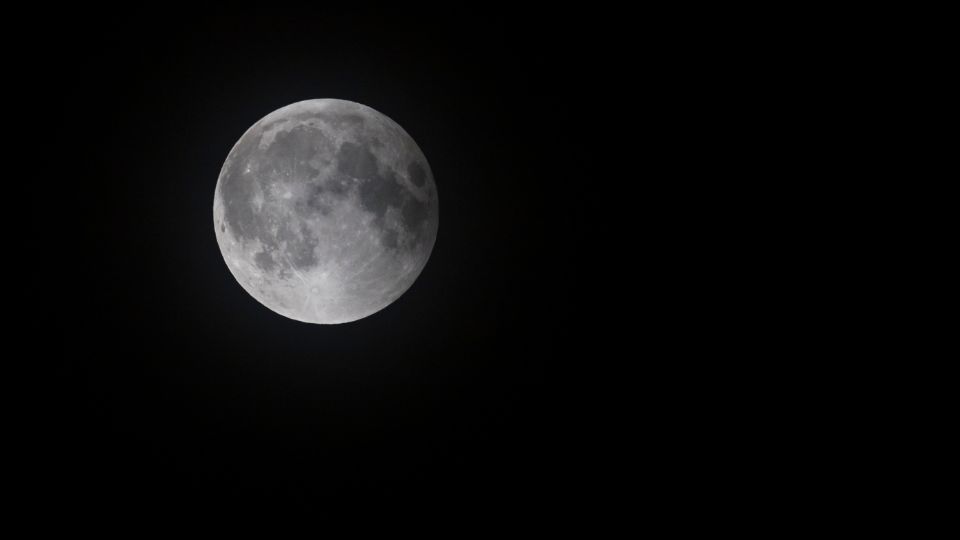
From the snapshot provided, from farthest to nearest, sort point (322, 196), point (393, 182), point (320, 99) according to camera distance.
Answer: point (320, 99)
point (393, 182)
point (322, 196)

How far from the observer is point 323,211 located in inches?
125

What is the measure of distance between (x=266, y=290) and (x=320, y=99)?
1.21 metres

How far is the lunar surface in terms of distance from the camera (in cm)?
321

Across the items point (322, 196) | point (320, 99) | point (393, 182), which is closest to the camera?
point (322, 196)

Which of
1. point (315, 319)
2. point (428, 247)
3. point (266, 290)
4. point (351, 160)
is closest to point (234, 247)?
point (266, 290)

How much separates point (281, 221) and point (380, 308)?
0.87 m

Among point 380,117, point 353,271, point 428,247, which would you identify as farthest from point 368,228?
point 380,117

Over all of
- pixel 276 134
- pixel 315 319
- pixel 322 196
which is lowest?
pixel 315 319

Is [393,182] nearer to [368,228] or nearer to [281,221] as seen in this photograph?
[368,228]

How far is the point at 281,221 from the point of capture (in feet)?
10.6

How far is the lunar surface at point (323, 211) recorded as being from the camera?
3.21 m

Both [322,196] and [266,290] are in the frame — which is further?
[266,290]

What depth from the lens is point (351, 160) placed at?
3.27 metres

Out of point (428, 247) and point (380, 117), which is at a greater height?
point (380, 117)
